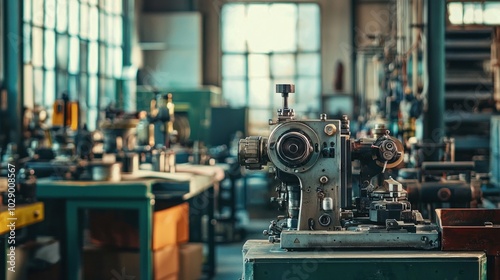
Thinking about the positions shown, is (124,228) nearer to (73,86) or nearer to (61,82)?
(61,82)

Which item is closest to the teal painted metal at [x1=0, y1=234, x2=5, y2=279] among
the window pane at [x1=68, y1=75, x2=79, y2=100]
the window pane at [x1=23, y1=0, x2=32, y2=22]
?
the window pane at [x1=23, y1=0, x2=32, y2=22]

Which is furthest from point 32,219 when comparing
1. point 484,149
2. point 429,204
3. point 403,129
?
point 484,149

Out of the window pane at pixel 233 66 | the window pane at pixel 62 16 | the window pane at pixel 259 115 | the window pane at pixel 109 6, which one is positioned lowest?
the window pane at pixel 259 115

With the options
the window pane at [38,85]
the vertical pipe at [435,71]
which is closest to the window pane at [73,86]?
the window pane at [38,85]

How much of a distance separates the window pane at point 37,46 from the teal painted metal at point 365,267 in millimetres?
5499

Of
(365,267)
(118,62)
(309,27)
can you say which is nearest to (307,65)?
(309,27)

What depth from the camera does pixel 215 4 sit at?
12.4 metres

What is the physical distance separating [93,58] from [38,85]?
77.2 inches

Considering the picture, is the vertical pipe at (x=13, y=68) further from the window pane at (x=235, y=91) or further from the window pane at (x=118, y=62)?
the window pane at (x=235, y=91)

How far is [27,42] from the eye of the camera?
23.8ft

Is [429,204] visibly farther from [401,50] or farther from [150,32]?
[150,32]

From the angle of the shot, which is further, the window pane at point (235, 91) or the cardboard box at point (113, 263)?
the window pane at point (235, 91)

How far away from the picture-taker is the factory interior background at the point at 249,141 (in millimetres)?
2705

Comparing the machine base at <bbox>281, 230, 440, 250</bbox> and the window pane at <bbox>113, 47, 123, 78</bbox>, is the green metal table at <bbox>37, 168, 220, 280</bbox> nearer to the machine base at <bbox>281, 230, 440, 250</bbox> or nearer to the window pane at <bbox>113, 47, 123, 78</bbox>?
the machine base at <bbox>281, 230, 440, 250</bbox>
